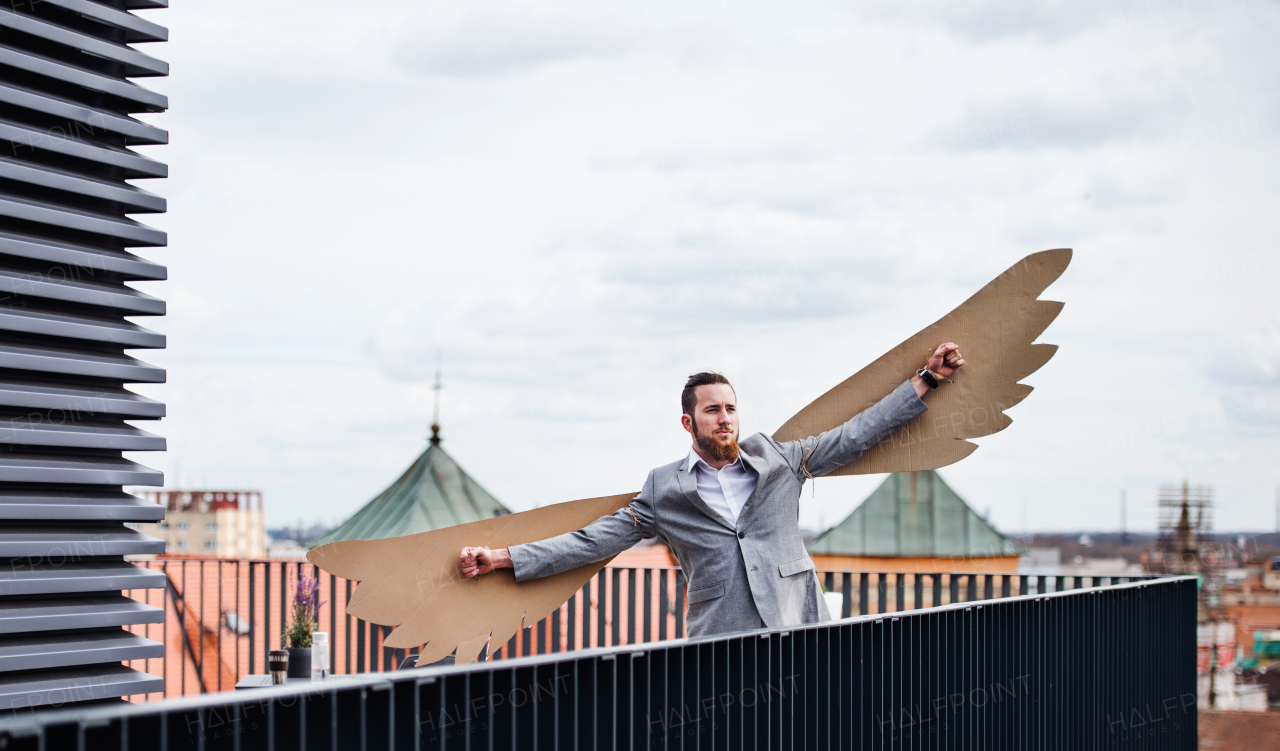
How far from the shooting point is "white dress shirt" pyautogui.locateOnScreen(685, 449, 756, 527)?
4820 mm

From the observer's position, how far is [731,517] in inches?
189

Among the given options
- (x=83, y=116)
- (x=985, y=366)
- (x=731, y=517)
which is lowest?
(x=731, y=517)

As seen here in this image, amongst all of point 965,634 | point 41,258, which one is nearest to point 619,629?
point 965,634

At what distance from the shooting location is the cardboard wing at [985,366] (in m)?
4.88

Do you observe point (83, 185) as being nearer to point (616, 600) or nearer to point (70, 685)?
point (70, 685)

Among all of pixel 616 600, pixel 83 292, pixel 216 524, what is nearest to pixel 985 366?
pixel 83 292

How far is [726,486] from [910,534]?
1620 centimetres

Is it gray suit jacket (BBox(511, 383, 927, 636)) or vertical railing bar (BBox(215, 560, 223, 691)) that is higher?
gray suit jacket (BBox(511, 383, 927, 636))

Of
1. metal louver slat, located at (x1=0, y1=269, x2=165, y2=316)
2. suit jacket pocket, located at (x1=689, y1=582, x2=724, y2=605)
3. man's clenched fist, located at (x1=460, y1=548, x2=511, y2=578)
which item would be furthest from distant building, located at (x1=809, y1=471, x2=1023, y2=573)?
metal louver slat, located at (x1=0, y1=269, x2=165, y2=316)

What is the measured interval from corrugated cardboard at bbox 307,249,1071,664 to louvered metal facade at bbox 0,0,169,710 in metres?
0.83

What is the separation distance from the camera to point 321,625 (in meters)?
11.2

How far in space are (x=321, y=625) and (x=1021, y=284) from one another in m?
8.31

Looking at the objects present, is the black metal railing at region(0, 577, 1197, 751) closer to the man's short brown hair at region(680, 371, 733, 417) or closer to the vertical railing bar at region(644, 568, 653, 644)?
the man's short brown hair at region(680, 371, 733, 417)

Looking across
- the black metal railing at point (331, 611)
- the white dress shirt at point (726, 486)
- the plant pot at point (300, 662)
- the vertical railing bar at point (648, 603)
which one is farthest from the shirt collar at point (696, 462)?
the vertical railing bar at point (648, 603)
